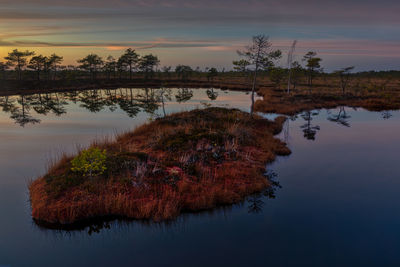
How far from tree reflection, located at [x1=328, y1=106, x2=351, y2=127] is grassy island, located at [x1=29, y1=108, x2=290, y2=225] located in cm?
2200

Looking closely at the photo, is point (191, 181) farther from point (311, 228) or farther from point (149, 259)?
point (311, 228)

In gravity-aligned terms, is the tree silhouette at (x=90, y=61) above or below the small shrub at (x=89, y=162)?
above

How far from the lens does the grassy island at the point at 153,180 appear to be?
13203 millimetres

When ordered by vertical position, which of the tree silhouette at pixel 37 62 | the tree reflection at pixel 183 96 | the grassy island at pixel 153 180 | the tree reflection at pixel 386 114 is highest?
the tree silhouette at pixel 37 62

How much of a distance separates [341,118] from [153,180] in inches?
1473

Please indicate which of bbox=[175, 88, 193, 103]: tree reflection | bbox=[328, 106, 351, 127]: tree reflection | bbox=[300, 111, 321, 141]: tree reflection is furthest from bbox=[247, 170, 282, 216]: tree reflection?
bbox=[175, 88, 193, 103]: tree reflection

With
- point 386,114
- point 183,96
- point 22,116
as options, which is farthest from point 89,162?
point 183,96

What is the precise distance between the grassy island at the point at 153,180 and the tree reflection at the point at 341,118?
22.0 m

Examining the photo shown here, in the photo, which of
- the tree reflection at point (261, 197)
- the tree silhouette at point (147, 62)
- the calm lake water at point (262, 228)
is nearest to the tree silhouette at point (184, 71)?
the tree silhouette at point (147, 62)

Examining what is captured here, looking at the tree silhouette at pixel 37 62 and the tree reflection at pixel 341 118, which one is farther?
the tree silhouette at pixel 37 62

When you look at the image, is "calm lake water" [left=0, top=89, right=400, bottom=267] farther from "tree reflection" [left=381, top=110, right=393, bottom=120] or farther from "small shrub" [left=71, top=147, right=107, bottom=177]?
"tree reflection" [left=381, top=110, right=393, bottom=120]

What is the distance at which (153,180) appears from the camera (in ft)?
50.9

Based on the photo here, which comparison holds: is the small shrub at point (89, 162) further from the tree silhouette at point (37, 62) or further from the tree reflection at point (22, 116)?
the tree silhouette at point (37, 62)

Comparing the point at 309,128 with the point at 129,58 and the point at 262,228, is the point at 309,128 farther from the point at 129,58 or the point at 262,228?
the point at 129,58
